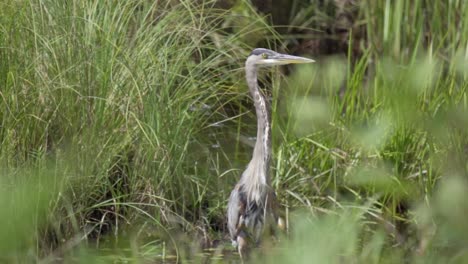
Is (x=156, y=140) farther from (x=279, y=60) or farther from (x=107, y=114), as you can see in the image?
(x=279, y=60)

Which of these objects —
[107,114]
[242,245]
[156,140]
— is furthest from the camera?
[107,114]

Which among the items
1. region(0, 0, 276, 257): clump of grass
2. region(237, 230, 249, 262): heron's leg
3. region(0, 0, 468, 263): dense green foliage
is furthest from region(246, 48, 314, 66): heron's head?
region(237, 230, 249, 262): heron's leg

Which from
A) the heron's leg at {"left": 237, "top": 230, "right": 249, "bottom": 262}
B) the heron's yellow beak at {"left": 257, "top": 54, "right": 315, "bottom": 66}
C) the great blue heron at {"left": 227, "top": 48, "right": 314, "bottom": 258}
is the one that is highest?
the heron's yellow beak at {"left": 257, "top": 54, "right": 315, "bottom": 66}

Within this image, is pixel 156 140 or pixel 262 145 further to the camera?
pixel 156 140

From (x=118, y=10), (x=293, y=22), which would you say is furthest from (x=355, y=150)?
(x=293, y=22)

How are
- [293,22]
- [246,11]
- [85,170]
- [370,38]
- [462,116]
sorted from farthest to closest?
[293,22]
[246,11]
[370,38]
[85,170]
[462,116]

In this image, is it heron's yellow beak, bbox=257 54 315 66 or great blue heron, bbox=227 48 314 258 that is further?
heron's yellow beak, bbox=257 54 315 66

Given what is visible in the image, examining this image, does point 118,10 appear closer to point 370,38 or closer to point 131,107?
point 131,107

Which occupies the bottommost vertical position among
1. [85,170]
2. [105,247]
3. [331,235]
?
[105,247]

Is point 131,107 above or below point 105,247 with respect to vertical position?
above

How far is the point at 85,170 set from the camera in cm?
484

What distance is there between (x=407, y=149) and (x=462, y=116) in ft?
7.83

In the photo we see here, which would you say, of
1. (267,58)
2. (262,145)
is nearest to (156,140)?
(262,145)

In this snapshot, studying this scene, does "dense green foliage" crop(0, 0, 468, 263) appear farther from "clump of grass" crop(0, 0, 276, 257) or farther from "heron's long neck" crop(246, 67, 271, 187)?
"heron's long neck" crop(246, 67, 271, 187)
